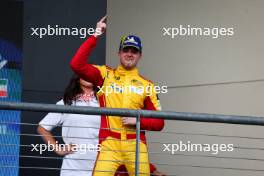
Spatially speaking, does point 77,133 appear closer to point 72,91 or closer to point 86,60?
point 72,91

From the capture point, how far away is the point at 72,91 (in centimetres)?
479

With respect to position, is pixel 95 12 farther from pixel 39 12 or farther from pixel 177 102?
pixel 177 102

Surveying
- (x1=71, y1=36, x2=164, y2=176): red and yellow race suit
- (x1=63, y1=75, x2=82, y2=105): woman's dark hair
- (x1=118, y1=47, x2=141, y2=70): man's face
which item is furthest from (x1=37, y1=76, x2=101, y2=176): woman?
(x1=118, y1=47, x2=141, y2=70): man's face

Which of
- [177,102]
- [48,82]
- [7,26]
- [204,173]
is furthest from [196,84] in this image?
[7,26]

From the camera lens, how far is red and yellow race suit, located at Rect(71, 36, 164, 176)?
12.7ft

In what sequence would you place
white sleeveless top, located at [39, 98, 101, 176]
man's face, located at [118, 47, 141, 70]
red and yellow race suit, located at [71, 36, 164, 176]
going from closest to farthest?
red and yellow race suit, located at [71, 36, 164, 176], man's face, located at [118, 47, 141, 70], white sleeveless top, located at [39, 98, 101, 176]

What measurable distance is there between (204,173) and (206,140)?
231mm

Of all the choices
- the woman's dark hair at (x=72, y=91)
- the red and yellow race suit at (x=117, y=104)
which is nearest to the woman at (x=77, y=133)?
the woman's dark hair at (x=72, y=91)

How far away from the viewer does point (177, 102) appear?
532cm

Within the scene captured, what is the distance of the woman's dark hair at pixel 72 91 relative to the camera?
4.72 meters

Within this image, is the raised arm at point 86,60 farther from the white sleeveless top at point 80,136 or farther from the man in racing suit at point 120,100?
the white sleeveless top at point 80,136

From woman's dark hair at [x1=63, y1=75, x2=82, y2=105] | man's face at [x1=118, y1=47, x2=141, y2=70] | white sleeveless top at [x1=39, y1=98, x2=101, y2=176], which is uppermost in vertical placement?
man's face at [x1=118, y1=47, x2=141, y2=70]

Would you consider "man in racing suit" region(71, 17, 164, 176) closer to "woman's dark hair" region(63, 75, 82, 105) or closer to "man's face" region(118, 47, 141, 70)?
"man's face" region(118, 47, 141, 70)

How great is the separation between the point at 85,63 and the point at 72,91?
2.92ft
